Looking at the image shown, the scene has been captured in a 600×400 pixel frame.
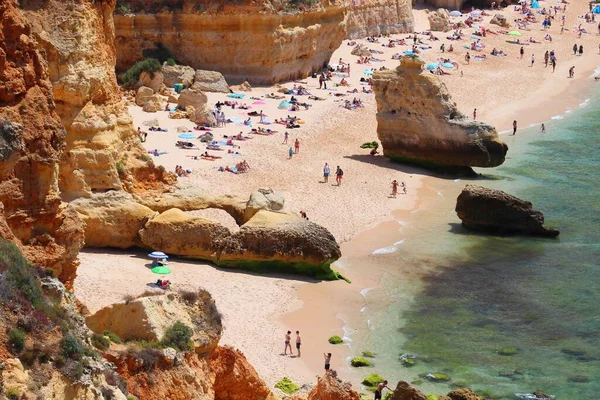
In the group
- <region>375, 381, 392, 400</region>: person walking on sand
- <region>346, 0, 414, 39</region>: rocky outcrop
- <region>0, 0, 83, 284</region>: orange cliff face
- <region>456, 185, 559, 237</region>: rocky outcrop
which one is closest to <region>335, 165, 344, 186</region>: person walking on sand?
<region>456, 185, 559, 237</region>: rocky outcrop

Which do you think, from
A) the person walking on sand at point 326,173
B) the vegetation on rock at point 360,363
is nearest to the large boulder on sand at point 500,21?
the person walking on sand at point 326,173

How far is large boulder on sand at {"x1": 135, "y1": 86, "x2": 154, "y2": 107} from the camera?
46531 mm

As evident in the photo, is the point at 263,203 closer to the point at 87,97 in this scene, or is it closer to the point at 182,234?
the point at 182,234

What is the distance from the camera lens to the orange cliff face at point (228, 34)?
50.8m

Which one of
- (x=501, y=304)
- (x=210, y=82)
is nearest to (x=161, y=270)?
(x=501, y=304)

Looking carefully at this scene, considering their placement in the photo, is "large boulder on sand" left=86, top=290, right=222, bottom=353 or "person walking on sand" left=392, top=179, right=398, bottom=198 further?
"person walking on sand" left=392, top=179, right=398, bottom=198

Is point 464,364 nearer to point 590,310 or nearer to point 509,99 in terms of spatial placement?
point 590,310

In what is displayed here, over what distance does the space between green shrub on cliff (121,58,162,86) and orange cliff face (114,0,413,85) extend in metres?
2.35

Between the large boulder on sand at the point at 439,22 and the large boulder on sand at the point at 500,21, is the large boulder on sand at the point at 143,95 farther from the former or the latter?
the large boulder on sand at the point at 500,21

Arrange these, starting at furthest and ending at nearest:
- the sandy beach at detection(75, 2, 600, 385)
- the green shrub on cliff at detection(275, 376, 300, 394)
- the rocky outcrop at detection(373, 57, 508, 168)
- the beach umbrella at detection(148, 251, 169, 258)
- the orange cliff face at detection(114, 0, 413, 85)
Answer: the orange cliff face at detection(114, 0, 413, 85) < the rocky outcrop at detection(373, 57, 508, 168) < the beach umbrella at detection(148, 251, 169, 258) < the sandy beach at detection(75, 2, 600, 385) < the green shrub on cliff at detection(275, 376, 300, 394)

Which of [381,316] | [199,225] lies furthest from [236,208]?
[381,316]

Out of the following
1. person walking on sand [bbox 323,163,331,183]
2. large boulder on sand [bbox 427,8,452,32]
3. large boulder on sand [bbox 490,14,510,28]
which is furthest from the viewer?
large boulder on sand [bbox 490,14,510,28]

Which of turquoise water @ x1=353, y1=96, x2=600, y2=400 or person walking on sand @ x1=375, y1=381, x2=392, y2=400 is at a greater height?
person walking on sand @ x1=375, y1=381, x2=392, y2=400

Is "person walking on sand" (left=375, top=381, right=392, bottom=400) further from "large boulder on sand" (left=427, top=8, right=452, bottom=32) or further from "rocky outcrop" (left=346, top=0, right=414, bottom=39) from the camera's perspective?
"large boulder on sand" (left=427, top=8, right=452, bottom=32)
